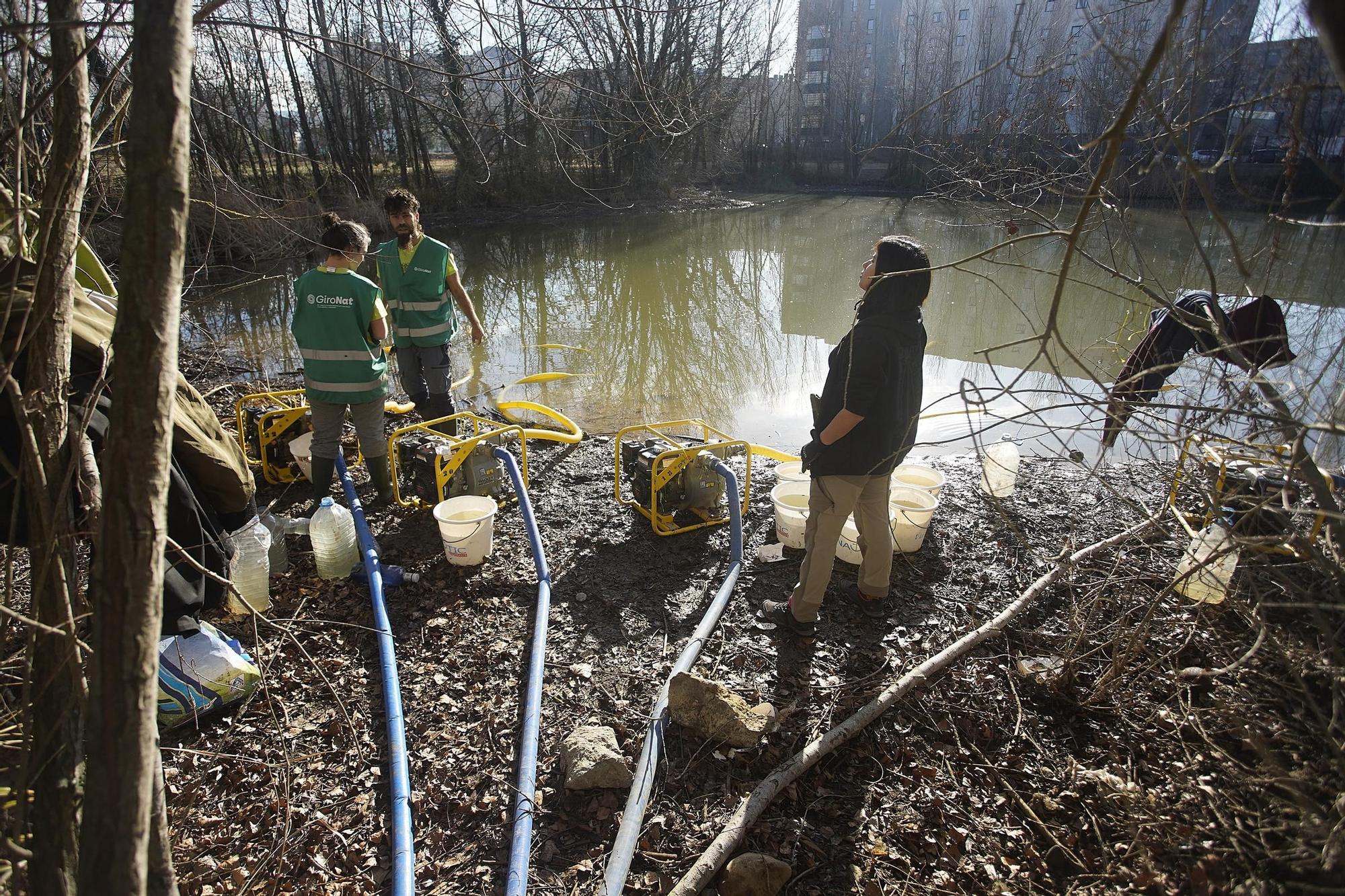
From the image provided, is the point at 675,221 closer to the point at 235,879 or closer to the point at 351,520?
the point at 351,520

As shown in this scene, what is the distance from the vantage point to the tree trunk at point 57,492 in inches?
53.4

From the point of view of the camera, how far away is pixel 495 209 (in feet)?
80.7

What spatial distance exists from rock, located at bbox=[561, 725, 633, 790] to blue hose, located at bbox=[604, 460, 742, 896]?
8 centimetres

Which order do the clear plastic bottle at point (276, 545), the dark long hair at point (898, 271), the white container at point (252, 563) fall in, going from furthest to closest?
the clear plastic bottle at point (276, 545) < the white container at point (252, 563) < the dark long hair at point (898, 271)

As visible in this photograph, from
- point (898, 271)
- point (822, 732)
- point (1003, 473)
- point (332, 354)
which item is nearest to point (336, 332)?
point (332, 354)

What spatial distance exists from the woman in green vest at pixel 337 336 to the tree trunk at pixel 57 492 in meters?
2.68

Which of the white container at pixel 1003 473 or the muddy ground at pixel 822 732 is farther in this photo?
the white container at pixel 1003 473

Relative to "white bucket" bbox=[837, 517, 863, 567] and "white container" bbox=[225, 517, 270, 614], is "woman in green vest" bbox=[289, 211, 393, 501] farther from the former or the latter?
"white bucket" bbox=[837, 517, 863, 567]

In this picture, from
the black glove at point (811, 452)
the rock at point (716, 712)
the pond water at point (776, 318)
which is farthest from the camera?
the pond water at point (776, 318)

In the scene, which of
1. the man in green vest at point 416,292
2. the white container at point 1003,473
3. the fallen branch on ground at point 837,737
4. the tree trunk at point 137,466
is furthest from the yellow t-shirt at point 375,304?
the white container at point 1003,473

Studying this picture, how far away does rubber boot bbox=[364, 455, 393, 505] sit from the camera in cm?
489

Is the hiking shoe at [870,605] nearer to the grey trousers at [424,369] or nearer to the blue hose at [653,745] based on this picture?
the blue hose at [653,745]

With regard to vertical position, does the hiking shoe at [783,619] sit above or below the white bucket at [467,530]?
below

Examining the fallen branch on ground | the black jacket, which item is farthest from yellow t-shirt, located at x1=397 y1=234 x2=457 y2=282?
the fallen branch on ground
